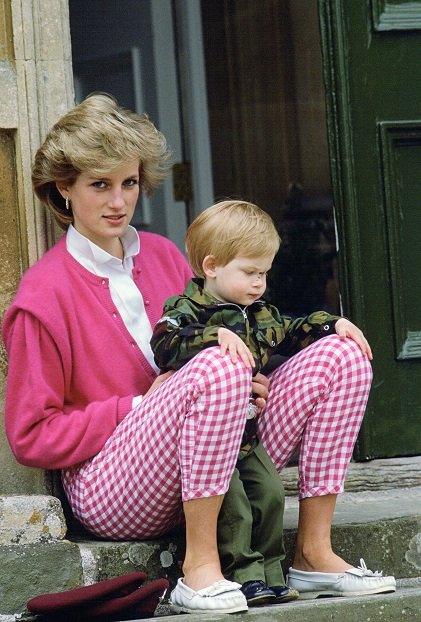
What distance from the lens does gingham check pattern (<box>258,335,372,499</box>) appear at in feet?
10.2

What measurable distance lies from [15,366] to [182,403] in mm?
477

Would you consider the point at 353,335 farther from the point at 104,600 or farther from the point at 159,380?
the point at 104,600

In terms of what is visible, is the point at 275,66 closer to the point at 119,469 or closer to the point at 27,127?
the point at 27,127

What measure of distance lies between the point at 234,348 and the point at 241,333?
9.2 inches

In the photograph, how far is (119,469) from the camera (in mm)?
3105

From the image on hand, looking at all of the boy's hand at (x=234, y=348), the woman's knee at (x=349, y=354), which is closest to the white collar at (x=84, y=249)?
the boy's hand at (x=234, y=348)

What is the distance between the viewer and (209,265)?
10.4ft

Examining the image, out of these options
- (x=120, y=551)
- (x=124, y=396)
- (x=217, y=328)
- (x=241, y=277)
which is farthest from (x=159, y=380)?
(x=120, y=551)

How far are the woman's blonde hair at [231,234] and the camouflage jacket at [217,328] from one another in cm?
11

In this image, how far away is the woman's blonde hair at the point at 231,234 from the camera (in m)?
3.13

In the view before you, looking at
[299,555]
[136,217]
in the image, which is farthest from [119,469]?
[136,217]

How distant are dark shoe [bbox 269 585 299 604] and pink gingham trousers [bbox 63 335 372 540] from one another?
0.83 ft

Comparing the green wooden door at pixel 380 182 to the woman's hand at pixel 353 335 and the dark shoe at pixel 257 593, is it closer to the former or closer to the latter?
the woman's hand at pixel 353 335

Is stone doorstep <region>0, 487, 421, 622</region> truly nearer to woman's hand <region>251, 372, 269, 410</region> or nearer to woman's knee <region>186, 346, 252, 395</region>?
woman's hand <region>251, 372, 269, 410</region>
